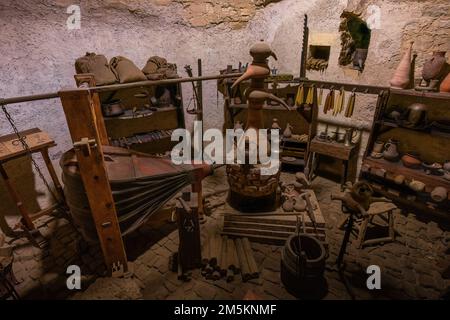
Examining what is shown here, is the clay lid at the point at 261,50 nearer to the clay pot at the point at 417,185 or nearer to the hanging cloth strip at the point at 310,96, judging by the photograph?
the hanging cloth strip at the point at 310,96

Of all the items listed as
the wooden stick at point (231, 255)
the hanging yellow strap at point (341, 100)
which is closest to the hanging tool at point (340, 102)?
the hanging yellow strap at point (341, 100)

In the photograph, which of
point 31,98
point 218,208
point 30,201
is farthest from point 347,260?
point 30,201

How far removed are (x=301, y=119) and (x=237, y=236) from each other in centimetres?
338

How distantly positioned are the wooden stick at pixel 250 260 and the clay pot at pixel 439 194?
2.99 meters

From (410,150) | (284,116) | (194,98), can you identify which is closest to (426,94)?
(410,150)

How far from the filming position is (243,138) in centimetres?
412

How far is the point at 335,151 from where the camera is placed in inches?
210

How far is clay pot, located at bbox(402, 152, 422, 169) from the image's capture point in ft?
15.0

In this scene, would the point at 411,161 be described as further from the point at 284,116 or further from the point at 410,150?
the point at 284,116

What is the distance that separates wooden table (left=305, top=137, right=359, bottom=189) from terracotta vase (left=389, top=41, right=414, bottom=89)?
1.36 m

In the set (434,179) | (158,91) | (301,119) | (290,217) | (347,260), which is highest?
(158,91)

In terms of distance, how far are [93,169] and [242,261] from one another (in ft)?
7.58
